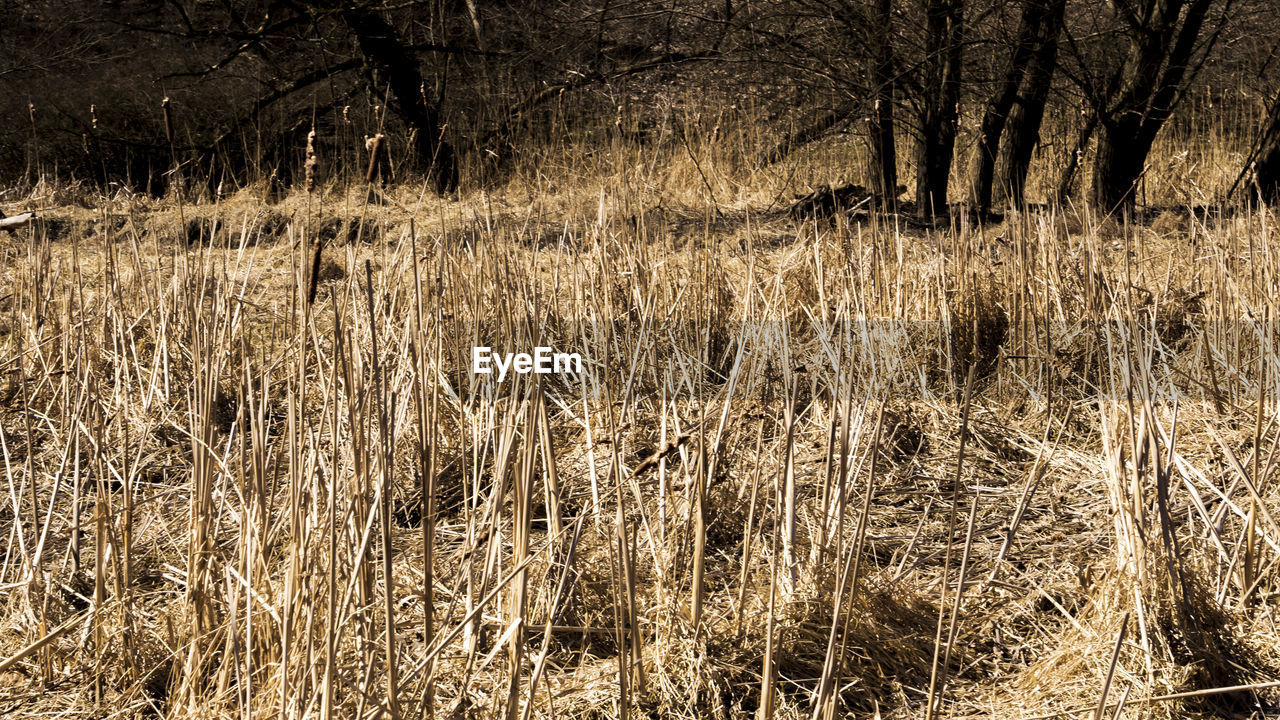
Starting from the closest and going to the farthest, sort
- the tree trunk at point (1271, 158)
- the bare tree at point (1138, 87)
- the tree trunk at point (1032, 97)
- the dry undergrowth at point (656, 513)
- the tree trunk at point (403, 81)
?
the dry undergrowth at point (656, 513) → the tree trunk at point (1032, 97) → the bare tree at point (1138, 87) → the tree trunk at point (1271, 158) → the tree trunk at point (403, 81)

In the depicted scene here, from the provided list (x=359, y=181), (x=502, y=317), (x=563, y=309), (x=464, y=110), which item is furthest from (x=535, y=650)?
(x=464, y=110)

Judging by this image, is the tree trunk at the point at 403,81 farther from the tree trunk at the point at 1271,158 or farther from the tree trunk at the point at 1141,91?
the tree trunk at the point at 1271,158

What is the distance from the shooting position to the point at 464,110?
24.2 feet

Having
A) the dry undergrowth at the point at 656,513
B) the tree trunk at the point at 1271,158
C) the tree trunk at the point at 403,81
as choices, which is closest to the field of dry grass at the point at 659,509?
the dry undergrowth at the point at 656,513

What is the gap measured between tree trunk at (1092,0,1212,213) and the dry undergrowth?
78.8 inches

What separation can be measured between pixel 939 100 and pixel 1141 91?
977mm

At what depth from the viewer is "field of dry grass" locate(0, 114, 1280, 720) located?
4.29ft

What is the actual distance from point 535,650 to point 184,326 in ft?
5.64

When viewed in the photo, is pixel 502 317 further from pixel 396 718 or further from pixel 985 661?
pixel 396 718

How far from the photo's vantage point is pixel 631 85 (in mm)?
8867

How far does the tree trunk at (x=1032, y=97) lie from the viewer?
4543 mm

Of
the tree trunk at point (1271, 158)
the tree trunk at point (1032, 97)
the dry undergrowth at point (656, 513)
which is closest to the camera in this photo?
the dry undergrowth at point (656, 513)

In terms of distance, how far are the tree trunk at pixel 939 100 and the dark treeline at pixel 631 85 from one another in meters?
0.01

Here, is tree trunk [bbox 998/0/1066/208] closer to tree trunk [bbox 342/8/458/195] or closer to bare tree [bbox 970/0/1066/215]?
bare tree [bbox 970/0/1066/215]
